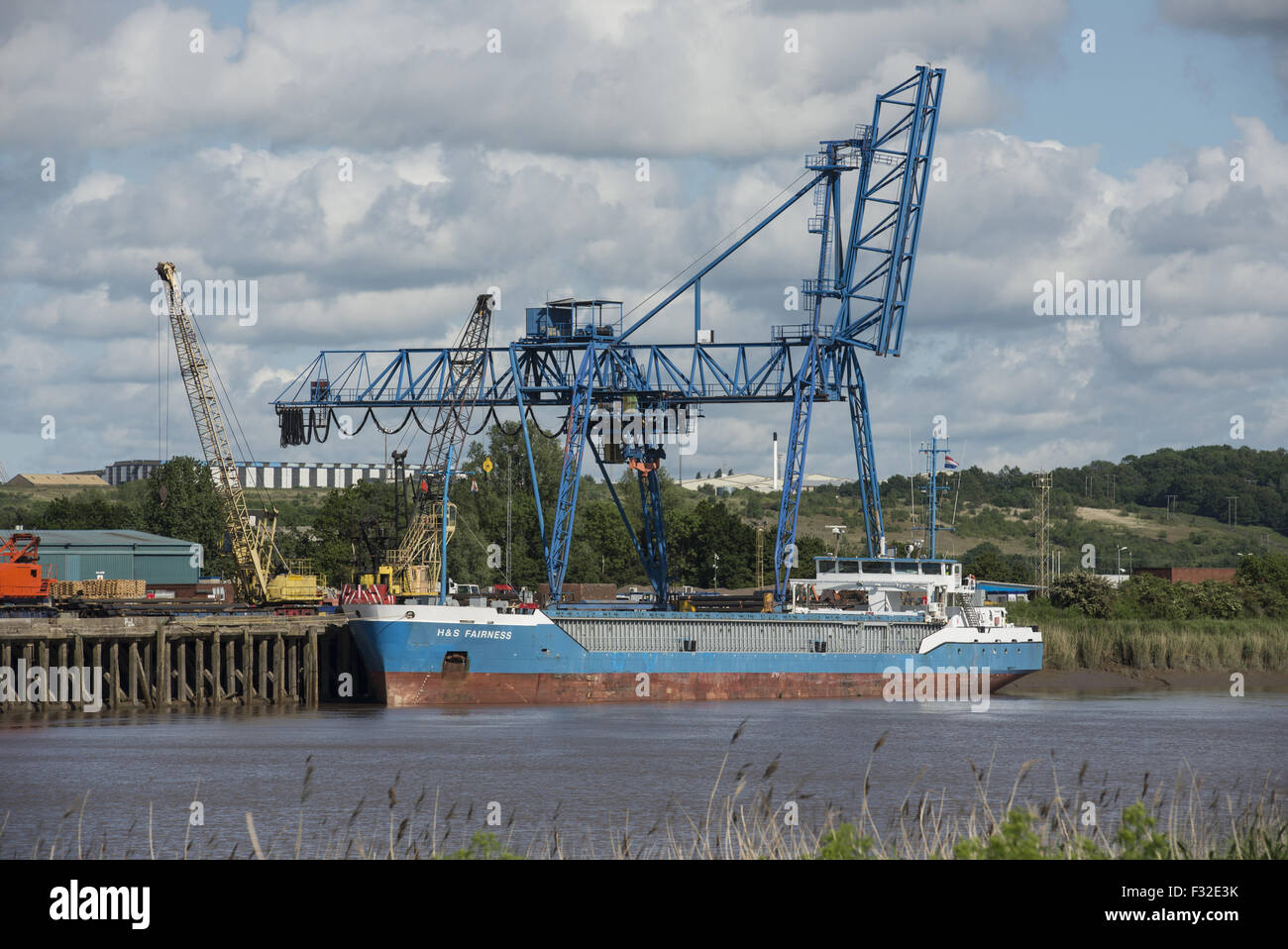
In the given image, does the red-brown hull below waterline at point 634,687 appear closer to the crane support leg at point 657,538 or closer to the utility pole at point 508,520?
the crane support leg at point 657,538

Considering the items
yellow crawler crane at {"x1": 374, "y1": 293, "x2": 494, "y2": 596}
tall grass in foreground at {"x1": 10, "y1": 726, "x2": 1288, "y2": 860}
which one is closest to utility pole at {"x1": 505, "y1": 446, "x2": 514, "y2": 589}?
yellow crawler crane at {"x1": 374, "y1": 293, "x2": 494, "y2": 596}

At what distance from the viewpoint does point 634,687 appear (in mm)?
60531

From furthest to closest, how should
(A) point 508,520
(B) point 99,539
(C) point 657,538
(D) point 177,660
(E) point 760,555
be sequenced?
(E) point 760,555 < (B) point 99,539 < (A) point 508,520 < (C) point 657,538 < (D) point 177,660

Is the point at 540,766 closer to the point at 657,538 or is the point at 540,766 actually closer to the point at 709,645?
the point at 709,645

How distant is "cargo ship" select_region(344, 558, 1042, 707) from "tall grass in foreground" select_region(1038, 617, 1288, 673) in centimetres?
850

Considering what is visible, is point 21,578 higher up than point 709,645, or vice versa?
point 21,578

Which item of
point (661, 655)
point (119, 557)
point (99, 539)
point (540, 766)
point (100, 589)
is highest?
point (99, 539)

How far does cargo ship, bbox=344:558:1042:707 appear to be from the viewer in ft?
185

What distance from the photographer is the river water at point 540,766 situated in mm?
27281

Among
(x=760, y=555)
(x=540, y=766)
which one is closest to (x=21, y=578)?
(x=540, y=766)

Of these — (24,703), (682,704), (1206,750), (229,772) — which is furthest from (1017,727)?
(24,703)

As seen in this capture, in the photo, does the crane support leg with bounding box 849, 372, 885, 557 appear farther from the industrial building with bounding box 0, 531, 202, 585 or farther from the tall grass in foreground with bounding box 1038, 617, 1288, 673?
the industrial building with bounding box 0, 531, 202, 585

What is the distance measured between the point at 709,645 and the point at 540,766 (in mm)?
26105
